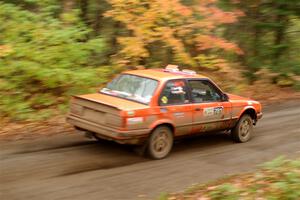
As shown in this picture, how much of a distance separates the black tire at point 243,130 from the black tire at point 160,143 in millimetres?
2196

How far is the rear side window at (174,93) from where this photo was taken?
30.0ft

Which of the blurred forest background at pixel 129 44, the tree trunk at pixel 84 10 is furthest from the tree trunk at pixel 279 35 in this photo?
the tree trunk at pixel 84 10

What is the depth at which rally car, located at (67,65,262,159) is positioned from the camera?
8562 mm

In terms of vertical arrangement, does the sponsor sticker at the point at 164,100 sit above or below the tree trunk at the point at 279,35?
below

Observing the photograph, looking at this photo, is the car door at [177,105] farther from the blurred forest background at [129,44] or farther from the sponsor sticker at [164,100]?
the blurred forest background at [129,44]

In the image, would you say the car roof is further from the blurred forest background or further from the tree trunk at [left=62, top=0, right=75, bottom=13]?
the tree trunk at [left=62, top=0, right=75, bottom=13]

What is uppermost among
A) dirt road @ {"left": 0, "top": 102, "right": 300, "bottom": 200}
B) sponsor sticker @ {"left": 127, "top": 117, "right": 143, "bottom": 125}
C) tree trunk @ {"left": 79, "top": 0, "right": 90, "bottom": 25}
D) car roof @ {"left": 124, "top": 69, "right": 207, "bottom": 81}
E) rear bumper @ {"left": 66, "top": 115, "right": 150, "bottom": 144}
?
tree trunk @ {"left": 79, "top": 0, "right": 90, "bottom": 25}

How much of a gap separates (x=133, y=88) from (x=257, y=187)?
144 inches

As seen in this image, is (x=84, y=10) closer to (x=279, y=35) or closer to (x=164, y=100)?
(x=279, y=35)

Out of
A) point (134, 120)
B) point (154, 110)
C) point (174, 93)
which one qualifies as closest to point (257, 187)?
point (134, 120)

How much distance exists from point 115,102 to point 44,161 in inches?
67.5

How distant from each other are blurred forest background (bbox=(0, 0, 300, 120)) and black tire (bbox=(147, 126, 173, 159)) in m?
3.77

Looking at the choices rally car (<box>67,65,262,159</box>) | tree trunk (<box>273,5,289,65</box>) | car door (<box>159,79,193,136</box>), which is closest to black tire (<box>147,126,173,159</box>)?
rally car (<box>67,65,262,159</box>)

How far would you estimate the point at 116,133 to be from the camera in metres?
8.41
